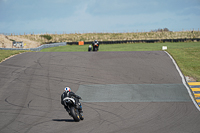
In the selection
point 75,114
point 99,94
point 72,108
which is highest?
point 72,108

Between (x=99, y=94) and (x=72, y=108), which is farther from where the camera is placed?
(x=99, y=94)

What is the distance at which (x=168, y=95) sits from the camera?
16.2m

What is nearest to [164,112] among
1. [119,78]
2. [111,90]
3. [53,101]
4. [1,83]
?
[111,90]

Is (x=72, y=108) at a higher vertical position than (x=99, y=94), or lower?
higher

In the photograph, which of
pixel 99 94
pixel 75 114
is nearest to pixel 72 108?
pixel 75 114

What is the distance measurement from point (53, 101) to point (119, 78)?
688 cm

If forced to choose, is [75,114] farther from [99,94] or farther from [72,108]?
[99,94]

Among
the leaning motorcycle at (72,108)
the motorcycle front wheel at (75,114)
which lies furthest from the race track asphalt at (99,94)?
the leaning motorcycle at (72,108)

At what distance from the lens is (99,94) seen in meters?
16.7

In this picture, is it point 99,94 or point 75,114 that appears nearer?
point 75,114

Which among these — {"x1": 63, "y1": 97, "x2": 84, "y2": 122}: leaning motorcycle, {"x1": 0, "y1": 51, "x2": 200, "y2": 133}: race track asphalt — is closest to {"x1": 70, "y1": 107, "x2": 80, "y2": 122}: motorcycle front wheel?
{"x1": 63, "y1": 97, "x2": 84, "y2": 122}: leaning motorcycle

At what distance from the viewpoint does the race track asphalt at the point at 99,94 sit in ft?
34.5

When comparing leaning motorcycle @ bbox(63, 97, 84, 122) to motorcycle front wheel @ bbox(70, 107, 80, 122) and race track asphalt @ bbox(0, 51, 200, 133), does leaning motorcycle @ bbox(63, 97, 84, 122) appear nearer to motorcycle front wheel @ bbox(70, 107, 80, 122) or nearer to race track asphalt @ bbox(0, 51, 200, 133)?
motorcycle front wheel @ bbox(70, 107, 80, 122)

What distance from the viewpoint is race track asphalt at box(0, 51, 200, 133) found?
10.5m
